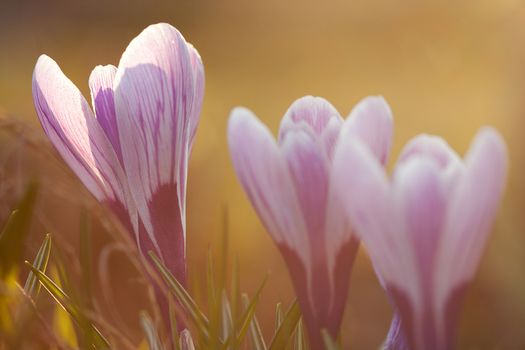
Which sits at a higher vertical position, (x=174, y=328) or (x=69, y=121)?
(x=69, y=121)

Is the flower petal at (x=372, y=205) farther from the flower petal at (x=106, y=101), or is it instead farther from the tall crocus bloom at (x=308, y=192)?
the flower petal at (x=106, y=101)

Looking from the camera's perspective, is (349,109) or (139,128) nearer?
(139,128)

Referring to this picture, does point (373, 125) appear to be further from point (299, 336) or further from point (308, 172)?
point (299, 336)

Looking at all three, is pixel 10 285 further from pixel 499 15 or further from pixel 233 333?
pixel 499 15

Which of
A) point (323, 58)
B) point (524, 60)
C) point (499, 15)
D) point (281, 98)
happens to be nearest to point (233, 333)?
point (524, 60)

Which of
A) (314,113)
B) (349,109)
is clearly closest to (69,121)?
(314,113)

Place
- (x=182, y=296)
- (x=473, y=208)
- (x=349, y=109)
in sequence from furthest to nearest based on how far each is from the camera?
1. (x=349, y=109)
2. (x=182, y=296)
3. (x=473, y=208)

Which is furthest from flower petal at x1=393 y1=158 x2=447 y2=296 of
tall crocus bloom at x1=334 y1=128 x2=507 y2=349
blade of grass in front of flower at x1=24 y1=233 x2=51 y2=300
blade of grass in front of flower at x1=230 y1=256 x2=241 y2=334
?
blade of grass in front of flower at x1=24 y1=233 x2=51 y2=300

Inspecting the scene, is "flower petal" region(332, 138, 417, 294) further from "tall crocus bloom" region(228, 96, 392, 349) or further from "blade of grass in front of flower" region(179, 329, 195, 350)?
"blade of grass in front of flower" region(179, 329, 195, 350)
